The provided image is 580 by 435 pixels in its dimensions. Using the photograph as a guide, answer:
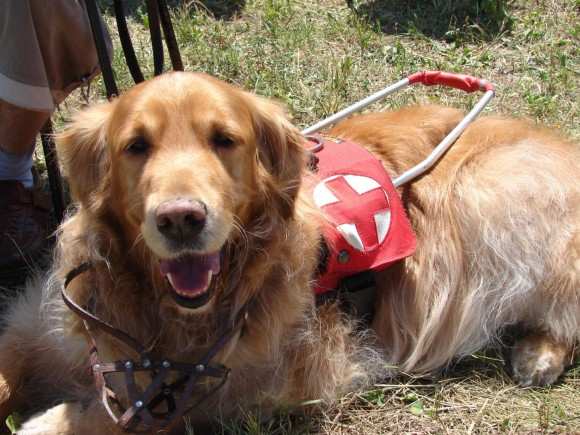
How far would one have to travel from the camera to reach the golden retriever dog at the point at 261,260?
2.51m

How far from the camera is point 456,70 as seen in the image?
18.1 feet

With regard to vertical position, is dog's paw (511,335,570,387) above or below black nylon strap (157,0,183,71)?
below

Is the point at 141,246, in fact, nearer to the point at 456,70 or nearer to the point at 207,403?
the point at 207,403

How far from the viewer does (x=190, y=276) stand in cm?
247

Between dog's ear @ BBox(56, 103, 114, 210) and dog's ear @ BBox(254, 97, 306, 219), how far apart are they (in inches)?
22.5

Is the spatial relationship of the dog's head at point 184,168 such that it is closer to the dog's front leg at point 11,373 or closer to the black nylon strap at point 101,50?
the black nylon strap at point 101,50

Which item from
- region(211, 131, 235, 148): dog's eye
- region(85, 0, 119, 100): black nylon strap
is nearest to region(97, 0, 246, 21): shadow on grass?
region(85, 0, 119, 100): black nylon strap

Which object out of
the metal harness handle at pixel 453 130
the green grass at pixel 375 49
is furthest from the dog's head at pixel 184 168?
the green grass at pixel 375 49

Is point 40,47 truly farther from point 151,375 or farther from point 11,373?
point 151,375

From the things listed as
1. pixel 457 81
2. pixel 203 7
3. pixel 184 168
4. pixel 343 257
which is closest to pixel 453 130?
pixel 457 81

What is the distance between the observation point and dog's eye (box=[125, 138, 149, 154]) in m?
2.52

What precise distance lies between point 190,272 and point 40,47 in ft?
5.81

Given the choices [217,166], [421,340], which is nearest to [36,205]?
[217,166]

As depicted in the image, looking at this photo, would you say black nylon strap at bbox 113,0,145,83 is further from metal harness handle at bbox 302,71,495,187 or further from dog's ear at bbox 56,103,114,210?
metal harness handle at bbox 302,71,495,187
